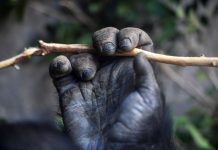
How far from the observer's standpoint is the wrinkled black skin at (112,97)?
230 cm

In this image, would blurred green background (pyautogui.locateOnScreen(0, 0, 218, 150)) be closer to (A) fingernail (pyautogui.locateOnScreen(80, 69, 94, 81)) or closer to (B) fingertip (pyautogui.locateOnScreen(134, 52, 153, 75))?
(A) fingernail (pyautogui.locateOnScreen(80, 69, 94, 81))

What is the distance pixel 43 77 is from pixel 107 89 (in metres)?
3.11

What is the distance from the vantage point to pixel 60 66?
2.46 meters

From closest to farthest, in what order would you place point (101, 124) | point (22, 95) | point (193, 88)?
point (101, 124) → point (193, 88) → point (22, 95)

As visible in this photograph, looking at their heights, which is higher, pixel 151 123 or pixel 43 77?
pixel 151 123

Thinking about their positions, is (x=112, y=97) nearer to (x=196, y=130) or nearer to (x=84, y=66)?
(x=84, y=66)

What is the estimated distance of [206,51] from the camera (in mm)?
4852

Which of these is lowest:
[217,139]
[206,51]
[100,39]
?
[217,139]

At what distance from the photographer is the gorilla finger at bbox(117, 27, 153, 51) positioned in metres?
2.38

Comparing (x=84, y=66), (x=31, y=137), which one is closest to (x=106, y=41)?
(x=84, y=66)

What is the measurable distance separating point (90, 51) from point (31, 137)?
0.45m

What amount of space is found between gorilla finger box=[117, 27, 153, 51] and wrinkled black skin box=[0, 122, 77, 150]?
36 centimetres

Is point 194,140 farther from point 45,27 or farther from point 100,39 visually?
point 100,39

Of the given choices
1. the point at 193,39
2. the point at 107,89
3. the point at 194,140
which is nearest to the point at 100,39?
the point at 107,89
